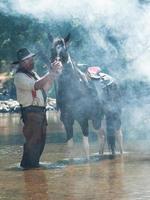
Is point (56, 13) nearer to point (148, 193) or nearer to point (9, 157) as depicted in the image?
point (9, 157)

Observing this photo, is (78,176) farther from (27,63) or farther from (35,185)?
(27,63)

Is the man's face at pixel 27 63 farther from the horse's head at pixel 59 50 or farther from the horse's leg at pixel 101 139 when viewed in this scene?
the horse's leg at pixel 101 139

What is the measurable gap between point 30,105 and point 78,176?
176cm

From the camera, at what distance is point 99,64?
1983 centimetres

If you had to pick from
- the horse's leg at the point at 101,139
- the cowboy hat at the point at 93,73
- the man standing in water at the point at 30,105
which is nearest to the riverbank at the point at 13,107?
the cowboy hat at the point at 93,73

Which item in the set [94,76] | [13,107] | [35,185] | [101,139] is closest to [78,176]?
[35,185]

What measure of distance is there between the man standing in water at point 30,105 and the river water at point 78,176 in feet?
1.06

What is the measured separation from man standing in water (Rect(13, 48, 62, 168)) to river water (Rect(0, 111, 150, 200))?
322 mm

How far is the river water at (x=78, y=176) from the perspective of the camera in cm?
795

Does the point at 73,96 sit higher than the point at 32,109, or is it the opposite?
the point at 73,96

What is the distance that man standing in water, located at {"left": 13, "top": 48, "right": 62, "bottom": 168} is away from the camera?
10.4 m

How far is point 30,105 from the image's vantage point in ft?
34.6

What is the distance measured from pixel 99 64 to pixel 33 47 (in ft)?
41.8

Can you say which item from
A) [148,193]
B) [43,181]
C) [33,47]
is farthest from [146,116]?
[33,47]
